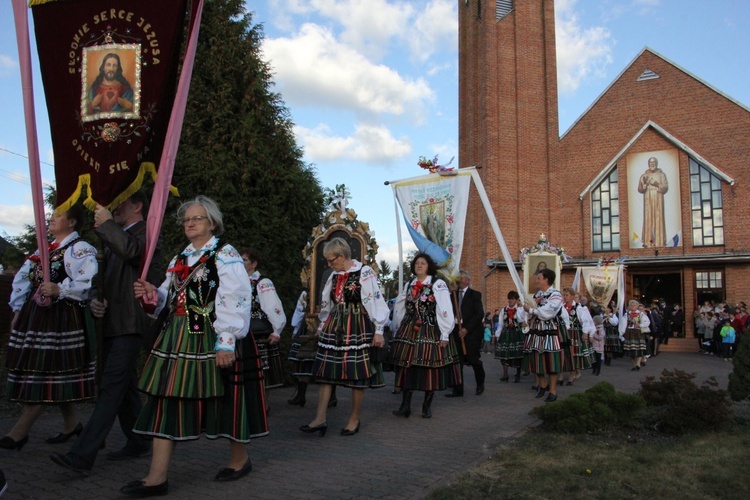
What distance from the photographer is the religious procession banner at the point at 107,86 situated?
15.8 ft

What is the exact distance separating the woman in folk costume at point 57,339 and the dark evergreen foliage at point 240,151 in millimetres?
4767

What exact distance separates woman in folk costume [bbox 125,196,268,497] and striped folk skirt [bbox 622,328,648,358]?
48.6 ft

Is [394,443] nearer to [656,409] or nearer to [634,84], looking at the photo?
[656,409]

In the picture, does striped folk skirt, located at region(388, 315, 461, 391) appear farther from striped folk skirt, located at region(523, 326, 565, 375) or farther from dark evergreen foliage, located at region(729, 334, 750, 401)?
dark evergreen foliage, located at region(729, 334, 750, 401)

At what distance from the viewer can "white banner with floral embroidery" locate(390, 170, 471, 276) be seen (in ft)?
31.6

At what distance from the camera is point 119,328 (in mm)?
5047

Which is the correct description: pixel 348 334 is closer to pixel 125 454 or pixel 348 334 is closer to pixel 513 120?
pixel 125 454

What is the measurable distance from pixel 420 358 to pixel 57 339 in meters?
4.28

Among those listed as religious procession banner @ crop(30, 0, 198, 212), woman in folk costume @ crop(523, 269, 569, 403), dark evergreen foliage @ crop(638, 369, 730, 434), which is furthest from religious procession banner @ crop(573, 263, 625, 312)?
religious procession banner @ crop(30, 0, 198, 212)

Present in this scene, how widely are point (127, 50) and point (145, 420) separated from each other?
9.05ft

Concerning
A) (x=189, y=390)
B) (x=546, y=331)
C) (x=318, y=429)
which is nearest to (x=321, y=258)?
(x=546, y=331)

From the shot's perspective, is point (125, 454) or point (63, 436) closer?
point (125, 454)

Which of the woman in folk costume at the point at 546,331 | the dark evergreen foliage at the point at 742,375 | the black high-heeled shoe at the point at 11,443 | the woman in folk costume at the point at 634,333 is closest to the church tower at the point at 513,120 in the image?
the woman in folk costume at the point at 634,333

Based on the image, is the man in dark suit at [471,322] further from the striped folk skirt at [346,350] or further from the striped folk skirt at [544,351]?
the striped folk skirt at [346,350]
